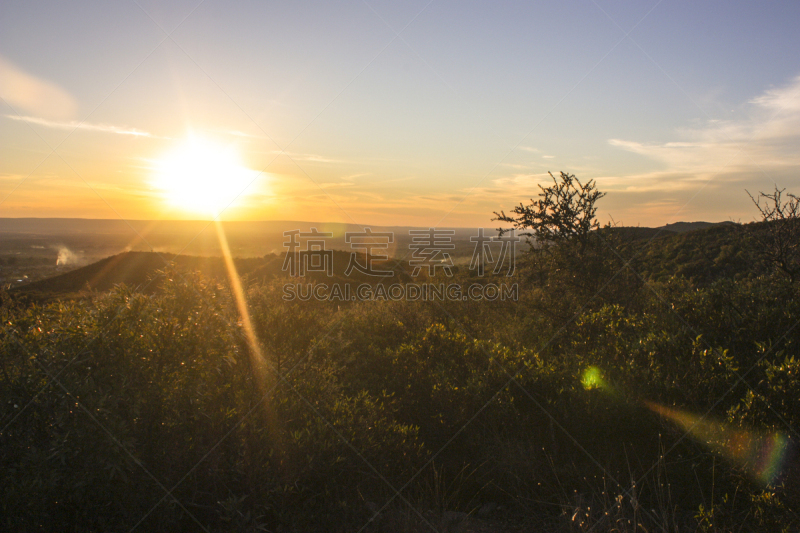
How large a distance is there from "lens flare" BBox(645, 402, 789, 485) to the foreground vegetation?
0.02 m

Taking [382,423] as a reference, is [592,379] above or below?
above

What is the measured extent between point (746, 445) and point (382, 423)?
3.64 m

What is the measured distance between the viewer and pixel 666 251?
23.0 m

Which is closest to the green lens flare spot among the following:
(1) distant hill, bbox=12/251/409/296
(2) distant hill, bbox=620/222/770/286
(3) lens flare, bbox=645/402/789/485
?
(3) lens flare, bbox=645/402/789/485

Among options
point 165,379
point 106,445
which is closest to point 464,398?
point 165,379

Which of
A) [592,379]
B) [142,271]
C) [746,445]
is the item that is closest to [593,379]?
[592,379]

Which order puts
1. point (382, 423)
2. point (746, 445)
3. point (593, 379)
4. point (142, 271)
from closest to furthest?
point (746, 445) < point (382, 423) < point (593, 379) < point (142, 271)

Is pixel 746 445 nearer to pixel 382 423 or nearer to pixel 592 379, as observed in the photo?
pixel 592 379

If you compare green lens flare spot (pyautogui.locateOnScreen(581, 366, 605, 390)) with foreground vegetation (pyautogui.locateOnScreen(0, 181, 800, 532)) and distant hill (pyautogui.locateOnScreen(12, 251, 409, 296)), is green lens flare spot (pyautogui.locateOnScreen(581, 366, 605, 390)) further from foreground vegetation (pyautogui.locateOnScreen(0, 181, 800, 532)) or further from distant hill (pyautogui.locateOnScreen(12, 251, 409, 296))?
distant hill (pyautogui.locateOnScreen(12, 251, 409, 296))

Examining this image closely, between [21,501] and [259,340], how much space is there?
356 centimetres

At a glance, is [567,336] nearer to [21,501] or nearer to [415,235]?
[21,501]

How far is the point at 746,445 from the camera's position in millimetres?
4008

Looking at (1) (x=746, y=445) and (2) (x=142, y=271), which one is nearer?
(1) (x=746, y=445)

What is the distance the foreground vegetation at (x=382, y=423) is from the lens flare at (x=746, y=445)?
0.07 ft
